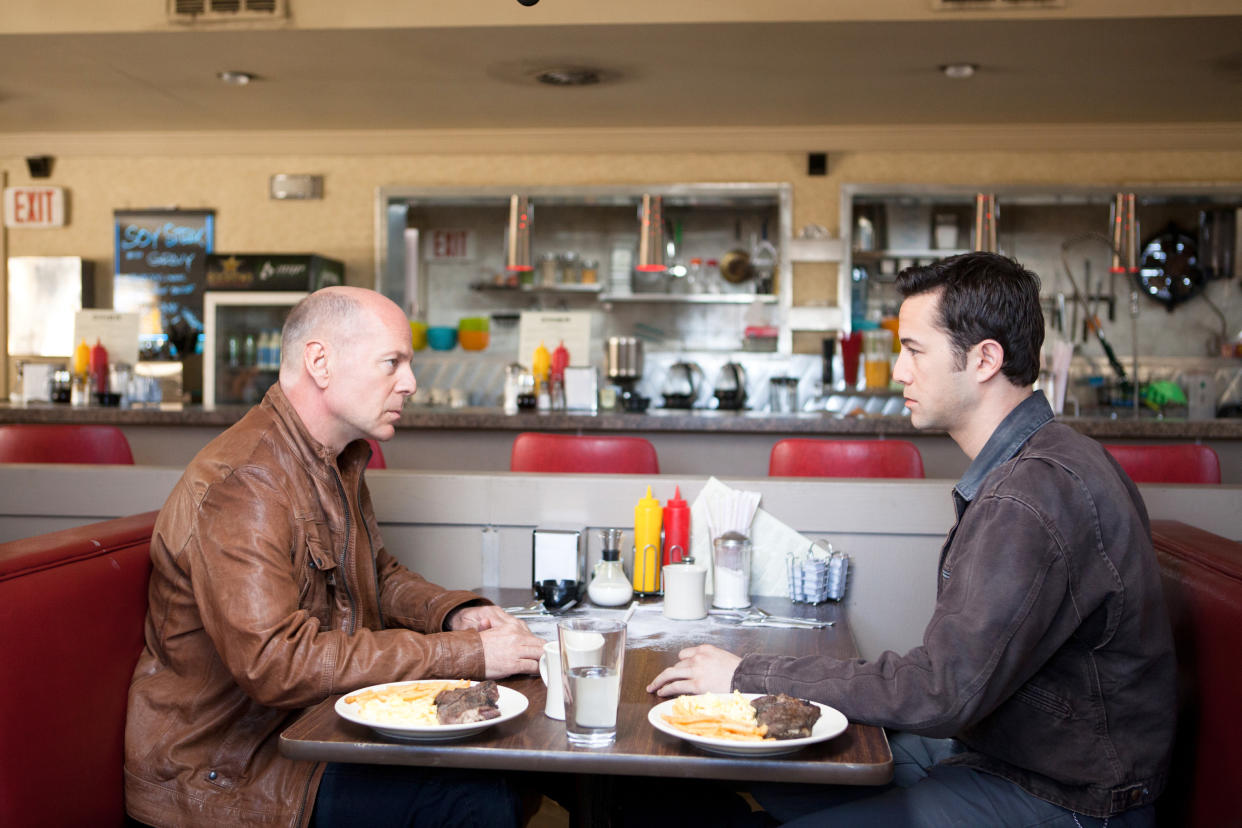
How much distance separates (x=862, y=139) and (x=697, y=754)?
671 cm

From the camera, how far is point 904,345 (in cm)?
179

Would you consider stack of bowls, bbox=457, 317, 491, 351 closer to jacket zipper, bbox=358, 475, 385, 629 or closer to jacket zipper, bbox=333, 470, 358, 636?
jacket zipper, bbox=358, 475, 385, 629

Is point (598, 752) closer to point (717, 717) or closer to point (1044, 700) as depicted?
point (717, 717)

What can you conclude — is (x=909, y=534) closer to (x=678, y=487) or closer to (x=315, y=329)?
(x=678, y=487)

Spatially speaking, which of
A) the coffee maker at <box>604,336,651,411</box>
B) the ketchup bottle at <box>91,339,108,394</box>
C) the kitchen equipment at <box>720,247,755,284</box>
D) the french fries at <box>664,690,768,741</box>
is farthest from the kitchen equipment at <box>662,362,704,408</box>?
the french fries at <box>664,690,768,741</box>

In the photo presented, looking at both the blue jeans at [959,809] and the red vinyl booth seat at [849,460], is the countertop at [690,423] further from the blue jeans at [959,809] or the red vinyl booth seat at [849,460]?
the blue jeans at [959,809]

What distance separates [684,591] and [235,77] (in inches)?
215

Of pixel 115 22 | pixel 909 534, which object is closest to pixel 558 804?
pixel 909 534

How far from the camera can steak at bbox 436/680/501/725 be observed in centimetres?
141

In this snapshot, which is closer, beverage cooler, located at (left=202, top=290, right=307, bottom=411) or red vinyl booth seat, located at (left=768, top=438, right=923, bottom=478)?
red vinyl booth seat, located at (left=768, top=438, right=923, bottom=478)

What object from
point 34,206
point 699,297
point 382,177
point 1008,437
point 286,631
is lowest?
point 286,631

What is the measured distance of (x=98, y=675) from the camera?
1.76 metres

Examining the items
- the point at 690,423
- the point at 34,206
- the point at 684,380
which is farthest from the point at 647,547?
the point at 34,206

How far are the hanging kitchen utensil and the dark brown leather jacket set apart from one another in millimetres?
7052
